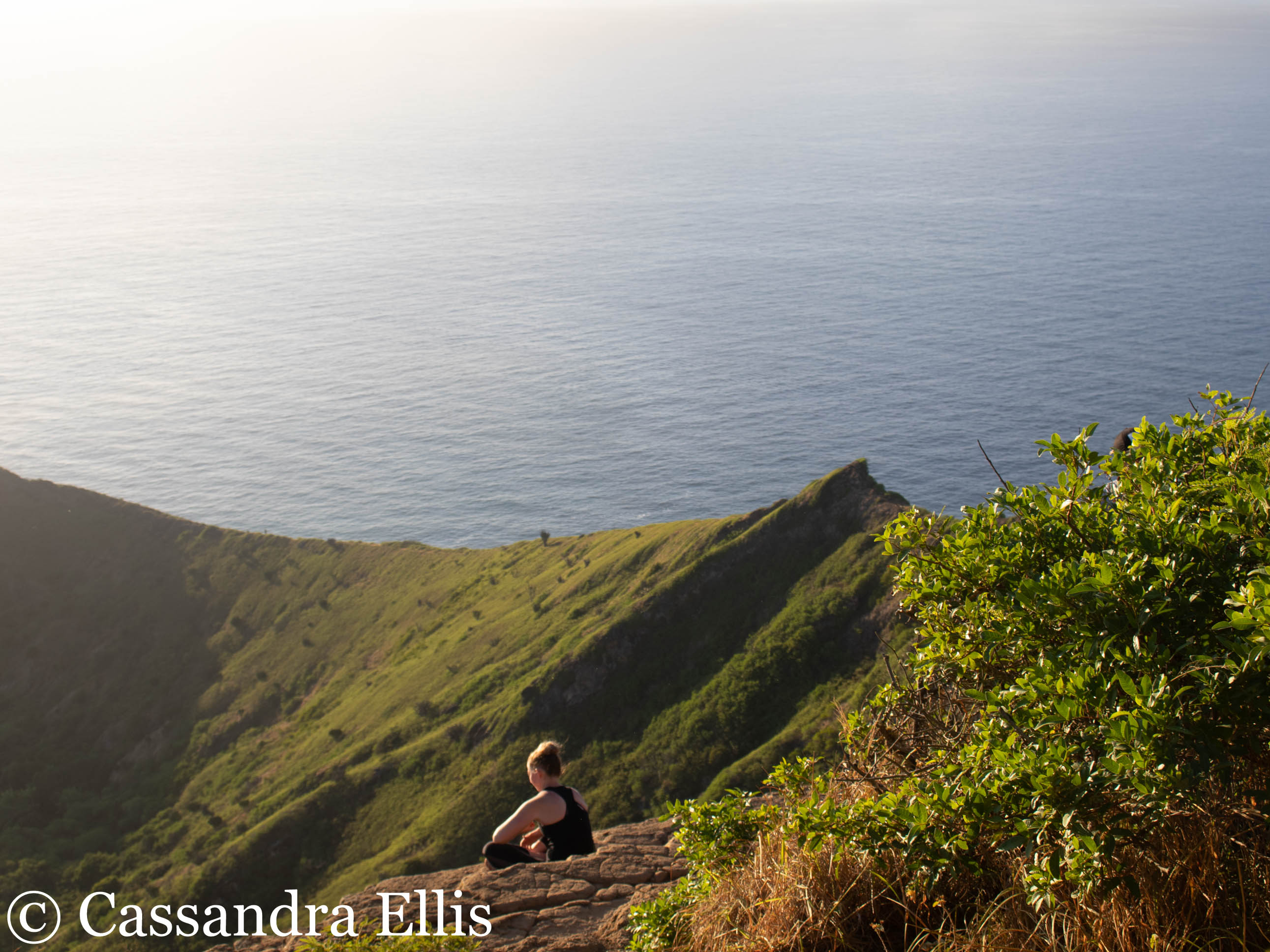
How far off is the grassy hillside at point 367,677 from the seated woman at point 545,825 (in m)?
34.7

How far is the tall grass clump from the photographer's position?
21.6 feet

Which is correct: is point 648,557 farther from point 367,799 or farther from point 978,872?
point 978,872

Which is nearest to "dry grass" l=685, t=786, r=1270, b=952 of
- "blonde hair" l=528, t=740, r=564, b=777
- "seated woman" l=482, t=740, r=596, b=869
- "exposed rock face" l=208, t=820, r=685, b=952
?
"exposed rock face" l=208, t=820, r=685, b=952

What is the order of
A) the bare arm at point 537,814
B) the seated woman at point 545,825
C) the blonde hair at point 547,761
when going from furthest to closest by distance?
the bare arm at point 537,814 < the seated woman at point 545,825 < the blonde hair at point 547,761

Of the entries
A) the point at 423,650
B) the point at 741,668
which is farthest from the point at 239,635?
the point at 741,668

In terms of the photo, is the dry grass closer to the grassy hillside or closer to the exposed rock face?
the exposed rock face

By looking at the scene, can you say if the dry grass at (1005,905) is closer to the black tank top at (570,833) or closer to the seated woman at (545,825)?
the seated woman at (545,825)

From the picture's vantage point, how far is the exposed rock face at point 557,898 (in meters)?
13.8

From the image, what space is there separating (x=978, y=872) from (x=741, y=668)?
51838 mm

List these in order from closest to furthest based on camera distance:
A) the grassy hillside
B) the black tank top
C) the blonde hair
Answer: the blonde hair, the black tank top, the grassy hillside

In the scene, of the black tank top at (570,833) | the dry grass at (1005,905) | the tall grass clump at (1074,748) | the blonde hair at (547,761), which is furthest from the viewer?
the black tank top at (570,833)

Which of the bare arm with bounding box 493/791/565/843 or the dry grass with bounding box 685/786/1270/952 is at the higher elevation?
the dry grass with bounding box 685/786/1270/952

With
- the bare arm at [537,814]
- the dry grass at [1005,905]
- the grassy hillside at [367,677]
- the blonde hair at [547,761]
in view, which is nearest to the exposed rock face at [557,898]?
the bare arm at [537,814]

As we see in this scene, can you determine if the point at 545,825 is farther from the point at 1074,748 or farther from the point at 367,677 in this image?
the point at 367,677
